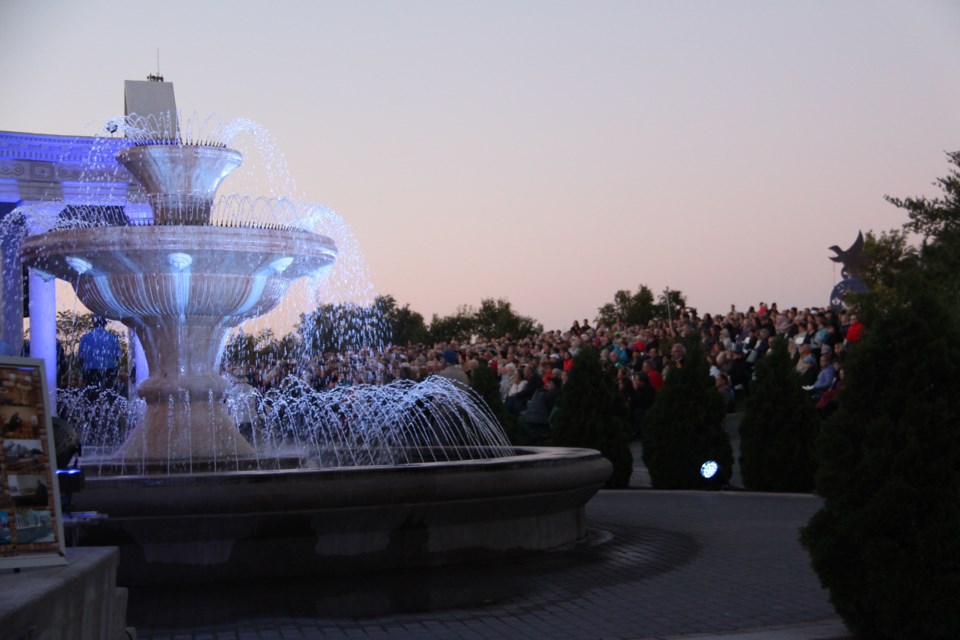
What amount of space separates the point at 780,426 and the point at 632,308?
38.4 meters

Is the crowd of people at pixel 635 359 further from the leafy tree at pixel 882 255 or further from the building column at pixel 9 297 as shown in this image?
the leafy tree at pixel 882 255

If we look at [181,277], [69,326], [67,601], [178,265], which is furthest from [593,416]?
[69,326]

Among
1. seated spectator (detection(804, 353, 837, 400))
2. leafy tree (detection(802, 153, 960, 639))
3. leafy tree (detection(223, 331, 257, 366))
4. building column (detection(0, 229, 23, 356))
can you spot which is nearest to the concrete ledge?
leafy tree (detection(802, 153, 960, 639))

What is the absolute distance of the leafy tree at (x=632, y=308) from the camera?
169ft

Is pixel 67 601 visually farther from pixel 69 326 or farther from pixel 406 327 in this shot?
pixel 406 327

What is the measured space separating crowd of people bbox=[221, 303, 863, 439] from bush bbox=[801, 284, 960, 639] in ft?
27.8

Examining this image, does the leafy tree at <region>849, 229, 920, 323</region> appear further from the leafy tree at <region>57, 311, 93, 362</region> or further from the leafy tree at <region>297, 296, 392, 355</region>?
the leafy tree at <region>57, 311, 93, 362</region>

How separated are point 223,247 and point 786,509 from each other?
245 inches

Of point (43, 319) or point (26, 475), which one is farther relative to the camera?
point (43, 319)

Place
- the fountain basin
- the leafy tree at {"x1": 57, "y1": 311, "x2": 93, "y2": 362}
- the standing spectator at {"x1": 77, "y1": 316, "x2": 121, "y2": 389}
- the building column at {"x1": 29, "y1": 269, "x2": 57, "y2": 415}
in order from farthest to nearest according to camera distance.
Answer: the leafy tree at {"x1": 57, "y1": 311, "x2": 93, "y2": 362}, the building column at {"x1": 29, "y1": 269, "x2": 57, "y2": 415}, the standing spectator at {"x1": 77, "y1": 316, "x2": 121, "y2": 389}, the fountain basin

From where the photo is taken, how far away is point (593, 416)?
15.3 metres

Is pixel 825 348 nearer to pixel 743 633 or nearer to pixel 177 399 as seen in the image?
pixel 177 399

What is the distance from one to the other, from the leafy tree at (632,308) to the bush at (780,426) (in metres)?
35.3

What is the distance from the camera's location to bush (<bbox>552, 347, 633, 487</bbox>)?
15289mm
